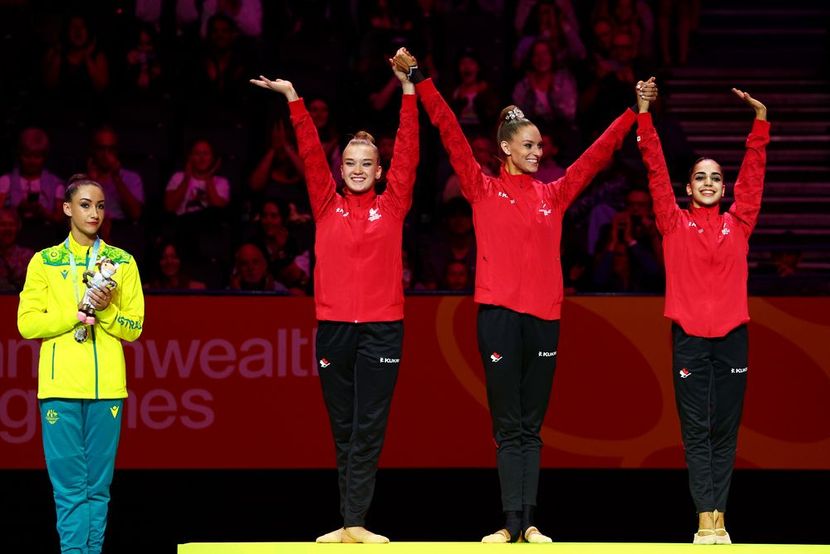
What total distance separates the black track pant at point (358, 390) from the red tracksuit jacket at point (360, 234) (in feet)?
0.25

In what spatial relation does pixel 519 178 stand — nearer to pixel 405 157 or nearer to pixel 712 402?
pixel 405 157

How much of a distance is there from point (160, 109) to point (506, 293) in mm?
4792

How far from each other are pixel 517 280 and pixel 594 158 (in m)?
0.67

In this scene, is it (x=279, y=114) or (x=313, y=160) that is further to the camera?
(x=279, y=114)

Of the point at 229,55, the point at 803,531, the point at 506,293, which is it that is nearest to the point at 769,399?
the point at 803,531

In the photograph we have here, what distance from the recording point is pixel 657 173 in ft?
21.3

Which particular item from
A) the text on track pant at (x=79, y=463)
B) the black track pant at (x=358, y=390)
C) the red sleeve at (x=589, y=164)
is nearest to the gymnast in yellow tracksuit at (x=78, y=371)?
the text on track pant at (x=79, y=463)

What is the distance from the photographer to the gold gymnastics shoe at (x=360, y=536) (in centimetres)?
613

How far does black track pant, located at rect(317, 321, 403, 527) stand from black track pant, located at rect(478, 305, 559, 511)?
44 cm

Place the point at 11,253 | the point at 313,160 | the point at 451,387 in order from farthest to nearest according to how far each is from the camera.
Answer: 1. the point at 11,253
2. the point at 451,387
3. the point at 313,160

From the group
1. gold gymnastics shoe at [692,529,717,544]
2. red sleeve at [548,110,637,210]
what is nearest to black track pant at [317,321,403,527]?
red sleeve at [548,110,637,210]

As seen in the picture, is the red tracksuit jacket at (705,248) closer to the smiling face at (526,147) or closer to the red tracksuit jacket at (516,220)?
the red tracksuit jacket at (516,220)

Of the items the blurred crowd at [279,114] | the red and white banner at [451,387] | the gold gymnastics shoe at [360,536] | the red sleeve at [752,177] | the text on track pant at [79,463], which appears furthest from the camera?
the blurred crowd at [279,114]

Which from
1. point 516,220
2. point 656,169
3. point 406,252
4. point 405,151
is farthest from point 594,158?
point 406,252
